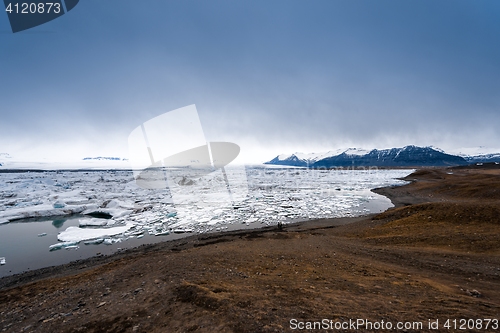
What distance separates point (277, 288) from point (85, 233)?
12.1 meters

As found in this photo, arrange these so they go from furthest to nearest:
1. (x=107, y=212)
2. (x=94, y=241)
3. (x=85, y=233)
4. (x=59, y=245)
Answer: (x=107, y=212), (x=85, y=233), (x=94, y=241), (x=59, y=245)

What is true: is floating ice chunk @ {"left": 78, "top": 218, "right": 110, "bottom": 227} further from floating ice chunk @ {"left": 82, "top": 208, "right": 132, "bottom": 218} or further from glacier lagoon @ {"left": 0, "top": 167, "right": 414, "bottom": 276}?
floating ice chunk @ {"left": 82, "top": 208, "right": 132, "bottom": 218}

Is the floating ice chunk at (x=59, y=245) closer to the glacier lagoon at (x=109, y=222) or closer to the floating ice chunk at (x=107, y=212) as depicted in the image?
the glacier lagoon at (x=109, y=222)

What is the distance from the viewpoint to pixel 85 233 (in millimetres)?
11805

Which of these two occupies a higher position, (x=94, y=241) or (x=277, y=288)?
(x=277, y=288)

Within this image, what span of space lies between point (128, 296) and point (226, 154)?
16.6 m

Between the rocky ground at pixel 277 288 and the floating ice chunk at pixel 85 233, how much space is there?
12.2 feet

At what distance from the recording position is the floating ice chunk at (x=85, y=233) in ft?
36.1

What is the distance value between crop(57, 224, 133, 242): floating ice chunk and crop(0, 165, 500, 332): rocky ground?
3.71 meters

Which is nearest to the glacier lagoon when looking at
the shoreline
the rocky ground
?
the shoreline

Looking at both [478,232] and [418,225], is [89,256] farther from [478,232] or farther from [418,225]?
[478,232]

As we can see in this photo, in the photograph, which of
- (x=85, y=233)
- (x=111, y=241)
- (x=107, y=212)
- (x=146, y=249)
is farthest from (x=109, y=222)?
(x=146, y=249)

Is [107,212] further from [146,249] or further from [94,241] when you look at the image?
[146,249]

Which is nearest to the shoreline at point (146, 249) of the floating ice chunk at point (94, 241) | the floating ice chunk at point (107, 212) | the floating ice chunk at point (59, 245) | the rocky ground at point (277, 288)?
the rocky ground at point (277, 288)
